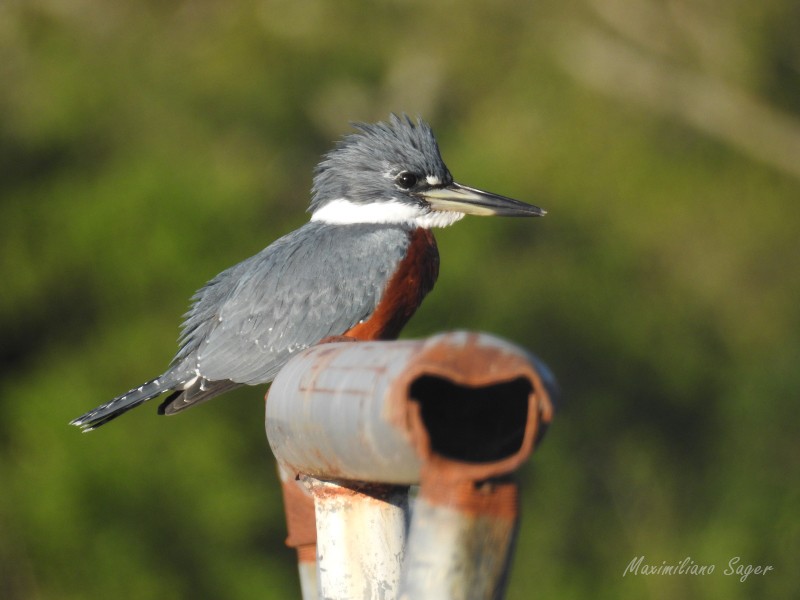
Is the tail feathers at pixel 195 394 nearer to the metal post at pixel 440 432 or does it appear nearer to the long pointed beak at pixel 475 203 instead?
the long pointed beak at pixel 475 203

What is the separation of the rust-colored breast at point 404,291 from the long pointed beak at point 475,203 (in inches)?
4.9

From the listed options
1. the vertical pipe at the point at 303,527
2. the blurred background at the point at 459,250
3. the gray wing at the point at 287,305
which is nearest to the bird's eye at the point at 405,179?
the gray wing at the point at 287,305

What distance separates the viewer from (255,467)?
691 centimetres

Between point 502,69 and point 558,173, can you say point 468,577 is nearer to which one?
point 558,173

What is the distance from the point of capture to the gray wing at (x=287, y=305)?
11.0 feet

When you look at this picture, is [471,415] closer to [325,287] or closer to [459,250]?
[325,287]

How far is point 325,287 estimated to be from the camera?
11.2 feet

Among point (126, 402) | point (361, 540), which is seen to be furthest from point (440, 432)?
point (126, 402)

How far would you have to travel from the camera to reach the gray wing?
132 inches

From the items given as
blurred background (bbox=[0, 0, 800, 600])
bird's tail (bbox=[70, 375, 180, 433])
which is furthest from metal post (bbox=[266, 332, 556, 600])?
blurred background (bbox=[0, 0, 800, 600])

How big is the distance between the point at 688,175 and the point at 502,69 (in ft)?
5.30

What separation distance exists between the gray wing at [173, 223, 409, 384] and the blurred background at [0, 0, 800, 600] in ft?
9.98

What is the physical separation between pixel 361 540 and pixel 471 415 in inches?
19.5

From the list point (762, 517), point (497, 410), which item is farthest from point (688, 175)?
point (497, 410)
